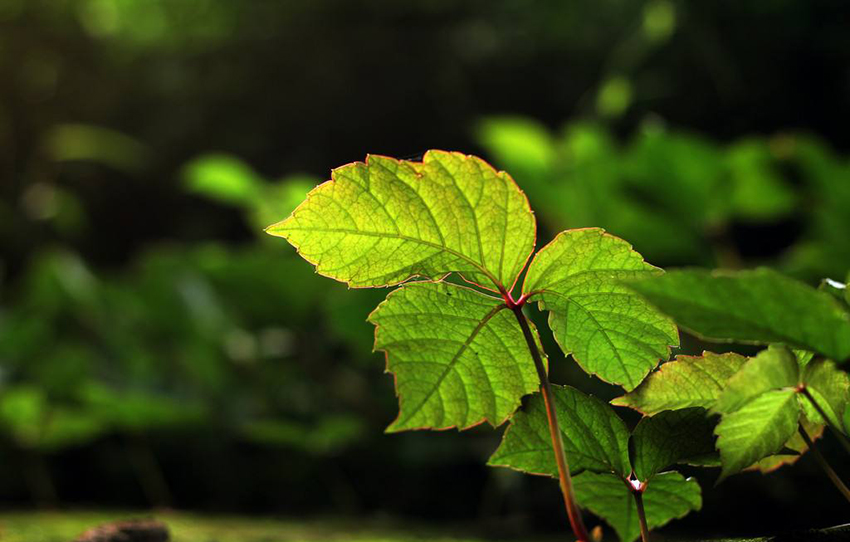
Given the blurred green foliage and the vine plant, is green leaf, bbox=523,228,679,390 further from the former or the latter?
the blurred green foliage

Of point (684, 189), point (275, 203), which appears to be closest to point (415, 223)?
point (684, 189)

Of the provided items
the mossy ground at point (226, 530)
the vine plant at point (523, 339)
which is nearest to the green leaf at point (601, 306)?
the vine plant at point (523, 339)

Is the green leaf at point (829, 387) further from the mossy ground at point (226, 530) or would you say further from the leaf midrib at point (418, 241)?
the mossy ground at point (226, 530)

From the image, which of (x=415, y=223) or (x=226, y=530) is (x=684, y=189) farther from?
(x=415, y=223)

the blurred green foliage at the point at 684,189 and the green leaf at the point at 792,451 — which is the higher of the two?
the blurred green foliage at the point at 684,189

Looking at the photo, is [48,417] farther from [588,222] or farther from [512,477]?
[588,222]

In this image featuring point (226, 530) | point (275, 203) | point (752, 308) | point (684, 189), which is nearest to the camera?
point (752, 308)

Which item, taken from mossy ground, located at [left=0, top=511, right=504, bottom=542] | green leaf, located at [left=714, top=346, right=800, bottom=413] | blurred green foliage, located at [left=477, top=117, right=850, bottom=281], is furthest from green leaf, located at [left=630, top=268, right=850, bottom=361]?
blurred green foliage, located at [left=477, top=117, right=850, bottom=281]
